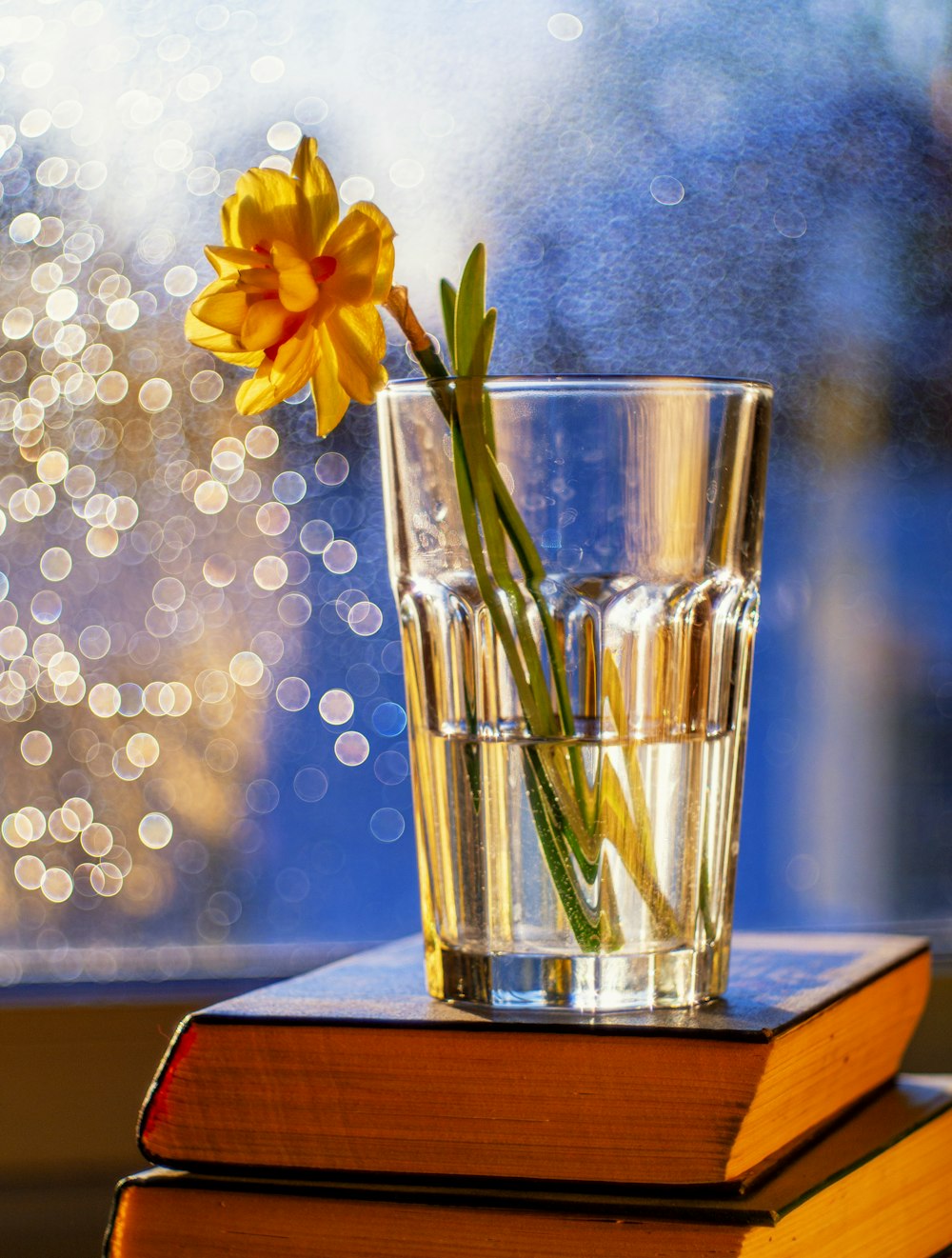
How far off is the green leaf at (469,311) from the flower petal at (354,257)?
0.04 meters

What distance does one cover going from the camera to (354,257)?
0.47 metres

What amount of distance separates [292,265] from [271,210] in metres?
0.02

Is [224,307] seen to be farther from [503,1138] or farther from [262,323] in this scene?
[503,1138]

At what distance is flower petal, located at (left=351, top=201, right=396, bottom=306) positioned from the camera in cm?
47

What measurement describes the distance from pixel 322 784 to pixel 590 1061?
46 cm

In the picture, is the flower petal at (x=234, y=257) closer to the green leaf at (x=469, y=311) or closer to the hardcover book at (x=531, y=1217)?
the green leaf at (x=469, y=311)

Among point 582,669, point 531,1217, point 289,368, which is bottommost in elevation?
point 531,1217

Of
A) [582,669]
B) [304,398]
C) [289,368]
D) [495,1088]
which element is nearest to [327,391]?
[289,368]

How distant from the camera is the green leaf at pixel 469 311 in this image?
500 millimetres

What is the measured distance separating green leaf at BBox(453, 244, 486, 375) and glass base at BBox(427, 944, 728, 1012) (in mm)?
203

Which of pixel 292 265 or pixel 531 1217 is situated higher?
pixel 292 265

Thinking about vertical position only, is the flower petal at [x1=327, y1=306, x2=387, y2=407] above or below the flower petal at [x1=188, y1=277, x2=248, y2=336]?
below

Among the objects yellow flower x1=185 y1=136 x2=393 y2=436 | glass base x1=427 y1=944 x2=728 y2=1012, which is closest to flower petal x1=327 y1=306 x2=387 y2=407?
yellow flower x1=185 y1=136 x2=393 y2=436

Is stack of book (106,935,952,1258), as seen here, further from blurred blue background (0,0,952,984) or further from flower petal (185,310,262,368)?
blurred blue background (0,0,952,984)
